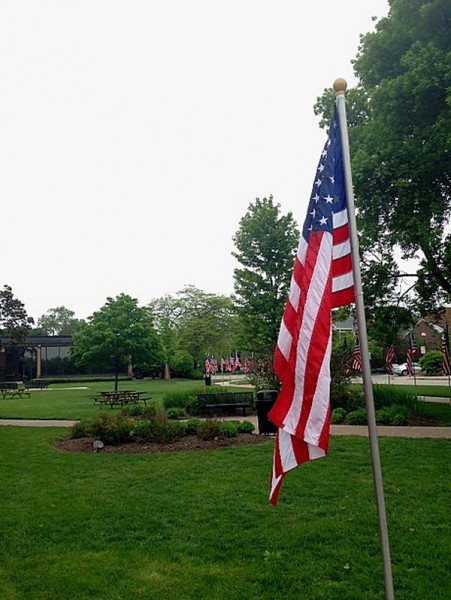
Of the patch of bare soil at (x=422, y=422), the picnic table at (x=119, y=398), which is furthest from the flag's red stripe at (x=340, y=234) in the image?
the picnic table at (x=119, y=398)

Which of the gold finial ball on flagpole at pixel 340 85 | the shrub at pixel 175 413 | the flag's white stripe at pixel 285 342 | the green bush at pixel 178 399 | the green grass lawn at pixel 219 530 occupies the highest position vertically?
the gold finial ball on flagpole at pixel 340 85

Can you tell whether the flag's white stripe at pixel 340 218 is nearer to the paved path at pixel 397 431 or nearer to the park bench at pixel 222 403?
the paved path at pixel 397 431

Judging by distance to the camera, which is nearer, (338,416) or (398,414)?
(398,414)

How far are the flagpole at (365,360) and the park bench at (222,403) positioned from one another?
14.8 meters

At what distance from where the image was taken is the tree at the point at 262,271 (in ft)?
96.3

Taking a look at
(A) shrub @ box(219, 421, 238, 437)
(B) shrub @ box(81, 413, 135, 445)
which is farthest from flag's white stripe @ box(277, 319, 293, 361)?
(B) shrub @ box(81, 413, 135, 445)

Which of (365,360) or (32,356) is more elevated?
(32,356)

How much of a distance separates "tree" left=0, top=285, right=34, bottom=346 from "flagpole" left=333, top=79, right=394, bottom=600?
48.2 metres

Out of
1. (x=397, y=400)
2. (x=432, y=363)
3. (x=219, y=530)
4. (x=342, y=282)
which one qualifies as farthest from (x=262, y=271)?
(x=342, y=282)

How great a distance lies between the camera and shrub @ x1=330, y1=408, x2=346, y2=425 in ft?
47.7

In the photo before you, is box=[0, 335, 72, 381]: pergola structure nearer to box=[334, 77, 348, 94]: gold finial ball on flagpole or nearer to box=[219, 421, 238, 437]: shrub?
box=[219, 421, 238, 437]: shrub

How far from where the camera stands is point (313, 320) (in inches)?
131

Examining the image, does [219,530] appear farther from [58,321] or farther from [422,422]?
[58,321]

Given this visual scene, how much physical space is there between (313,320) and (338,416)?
11985 mm
